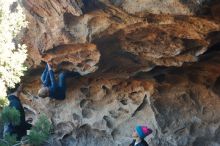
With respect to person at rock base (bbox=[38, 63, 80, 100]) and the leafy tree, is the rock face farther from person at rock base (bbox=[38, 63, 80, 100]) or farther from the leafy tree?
the leafy tree

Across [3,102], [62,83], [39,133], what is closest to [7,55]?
[3,102]

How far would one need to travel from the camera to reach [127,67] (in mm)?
6852

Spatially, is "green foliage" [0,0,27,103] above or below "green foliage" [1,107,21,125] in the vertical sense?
above

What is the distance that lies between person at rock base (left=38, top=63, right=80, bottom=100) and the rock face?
17 centimetres

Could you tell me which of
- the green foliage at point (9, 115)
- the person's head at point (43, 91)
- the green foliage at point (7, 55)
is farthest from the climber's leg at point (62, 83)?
the green foliage at point (7, 55)

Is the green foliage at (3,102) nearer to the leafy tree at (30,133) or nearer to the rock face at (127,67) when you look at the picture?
the leafy tree at (30,133)

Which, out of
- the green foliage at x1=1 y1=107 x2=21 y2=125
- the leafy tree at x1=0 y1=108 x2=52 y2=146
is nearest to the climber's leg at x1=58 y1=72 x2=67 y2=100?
the leafy tree at x1=0 y1=108 x2=52 y2=146

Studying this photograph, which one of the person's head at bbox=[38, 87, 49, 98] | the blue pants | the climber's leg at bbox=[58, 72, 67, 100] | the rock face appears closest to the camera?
the rock face

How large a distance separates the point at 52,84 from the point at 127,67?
3.81ft

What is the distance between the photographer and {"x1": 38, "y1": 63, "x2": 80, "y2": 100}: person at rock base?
6.64 metres

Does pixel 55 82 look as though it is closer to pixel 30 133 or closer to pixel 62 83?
pixel 62 83

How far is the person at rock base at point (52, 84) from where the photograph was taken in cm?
664

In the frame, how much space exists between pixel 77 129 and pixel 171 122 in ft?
5.31

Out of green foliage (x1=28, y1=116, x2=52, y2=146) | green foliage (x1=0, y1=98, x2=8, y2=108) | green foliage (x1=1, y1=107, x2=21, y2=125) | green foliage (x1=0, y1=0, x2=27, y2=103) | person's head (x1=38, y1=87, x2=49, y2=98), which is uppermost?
green foliage (x1=0, y1=0, x2=27, y2=103)
